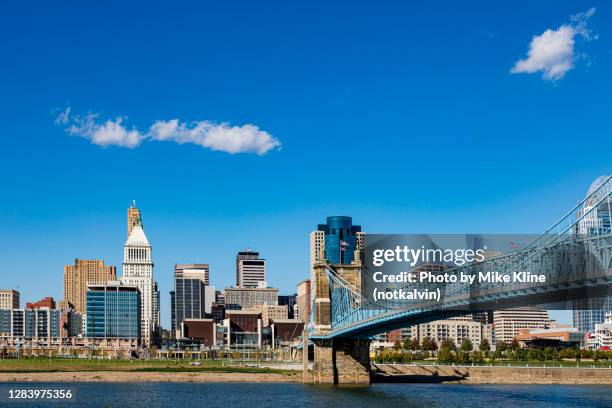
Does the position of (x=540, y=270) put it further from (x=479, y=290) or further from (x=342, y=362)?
(x=342, y=362)

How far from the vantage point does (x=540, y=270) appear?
56.2 m

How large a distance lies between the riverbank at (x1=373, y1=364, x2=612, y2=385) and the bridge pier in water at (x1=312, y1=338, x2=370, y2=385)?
10447 mm

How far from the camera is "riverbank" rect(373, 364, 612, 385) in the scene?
113062 mm

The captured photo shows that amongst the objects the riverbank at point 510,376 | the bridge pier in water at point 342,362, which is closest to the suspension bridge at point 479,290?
the bridge pier in water at point 342,362

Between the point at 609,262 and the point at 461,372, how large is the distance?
72.3 m

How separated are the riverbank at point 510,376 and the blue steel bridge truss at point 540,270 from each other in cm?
2317

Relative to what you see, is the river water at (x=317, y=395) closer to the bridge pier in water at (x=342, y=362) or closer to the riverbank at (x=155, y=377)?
the bridge pier in water at (x=342, y=362)

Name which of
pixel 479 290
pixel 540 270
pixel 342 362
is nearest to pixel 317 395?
pixel 342 362

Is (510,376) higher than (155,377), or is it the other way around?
(155,377)

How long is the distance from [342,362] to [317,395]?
60.5 ft

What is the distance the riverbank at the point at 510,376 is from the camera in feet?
371

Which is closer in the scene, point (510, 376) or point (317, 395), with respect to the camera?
point (317, 395)

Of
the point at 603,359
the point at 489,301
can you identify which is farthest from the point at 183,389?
the point at 603,359

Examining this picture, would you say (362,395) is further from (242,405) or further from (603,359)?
(603,359)
